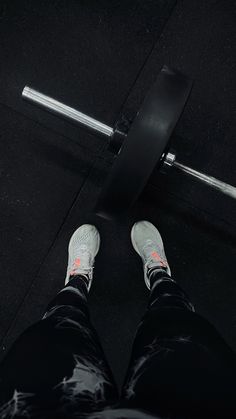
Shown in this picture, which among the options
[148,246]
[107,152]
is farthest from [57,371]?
[107,152]

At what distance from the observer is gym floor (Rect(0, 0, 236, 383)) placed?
107 cm

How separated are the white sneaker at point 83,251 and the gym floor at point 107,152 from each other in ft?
0.13

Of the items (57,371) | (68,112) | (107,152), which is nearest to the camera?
(57,371)

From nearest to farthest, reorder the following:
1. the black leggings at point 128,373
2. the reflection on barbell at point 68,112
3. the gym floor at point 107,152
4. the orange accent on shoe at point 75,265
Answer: the black leggings at point 128,373
the reflection on barbell at point 68,112
the orange accent on shoe at point 75,265
the gym floor at point 107,152

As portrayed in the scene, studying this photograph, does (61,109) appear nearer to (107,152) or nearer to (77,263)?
(107,152)

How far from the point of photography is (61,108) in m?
0.80

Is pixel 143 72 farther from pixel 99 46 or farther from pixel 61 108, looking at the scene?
pixel 61 108

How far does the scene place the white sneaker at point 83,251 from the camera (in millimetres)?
976

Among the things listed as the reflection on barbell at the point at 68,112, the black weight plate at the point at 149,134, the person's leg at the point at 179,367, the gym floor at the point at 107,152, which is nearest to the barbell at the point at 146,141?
the black weight plate at the point at 149,134

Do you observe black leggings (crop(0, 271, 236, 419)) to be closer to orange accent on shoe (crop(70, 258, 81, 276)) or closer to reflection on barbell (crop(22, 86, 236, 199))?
orange accent on shoe (crop(70, 258, 81, 276))

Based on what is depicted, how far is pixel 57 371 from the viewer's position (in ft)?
1.83

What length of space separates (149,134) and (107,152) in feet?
1.51

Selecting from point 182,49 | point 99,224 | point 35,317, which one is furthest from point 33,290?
point 182,49

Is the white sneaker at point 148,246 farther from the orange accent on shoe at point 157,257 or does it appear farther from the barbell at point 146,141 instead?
the barbell at point 146,141
